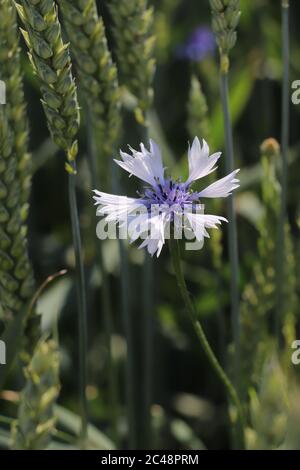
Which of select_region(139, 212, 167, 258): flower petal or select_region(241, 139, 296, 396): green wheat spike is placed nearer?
select_region(139, 212, 167, 258): flower petal

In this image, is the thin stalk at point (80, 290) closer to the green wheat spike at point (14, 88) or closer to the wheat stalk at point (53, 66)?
the wheat stalk at point (53, 66)

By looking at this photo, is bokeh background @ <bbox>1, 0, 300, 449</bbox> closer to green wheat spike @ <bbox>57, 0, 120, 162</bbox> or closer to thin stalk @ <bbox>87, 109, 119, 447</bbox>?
thin stalk @ <bbox>87, 109, 119, 447</bbox>

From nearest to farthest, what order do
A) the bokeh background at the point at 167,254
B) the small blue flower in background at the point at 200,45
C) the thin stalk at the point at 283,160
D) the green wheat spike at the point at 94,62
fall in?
1. the green wheat spike at the point at 94,62
2. the thin stalk at the point at 283,160
3. the bokeh background at the point at 167,254
4. the small blue flower in background at the point at 200,45

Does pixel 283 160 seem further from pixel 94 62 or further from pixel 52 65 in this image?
pixel 52 65

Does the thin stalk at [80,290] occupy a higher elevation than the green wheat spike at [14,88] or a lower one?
lower

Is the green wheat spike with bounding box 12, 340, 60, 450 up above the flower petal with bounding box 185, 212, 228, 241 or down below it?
below

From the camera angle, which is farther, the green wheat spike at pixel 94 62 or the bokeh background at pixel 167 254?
the bokeh background at pixel 167 254

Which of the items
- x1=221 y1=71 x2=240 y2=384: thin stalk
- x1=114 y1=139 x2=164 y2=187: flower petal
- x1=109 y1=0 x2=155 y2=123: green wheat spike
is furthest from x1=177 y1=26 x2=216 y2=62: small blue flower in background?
x1=114 y1=139 x2=164 y2=187: flower petal

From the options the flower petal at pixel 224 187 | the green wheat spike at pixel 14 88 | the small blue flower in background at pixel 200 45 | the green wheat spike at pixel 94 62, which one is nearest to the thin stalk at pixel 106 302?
the green wheat spike at pixel 94 62
